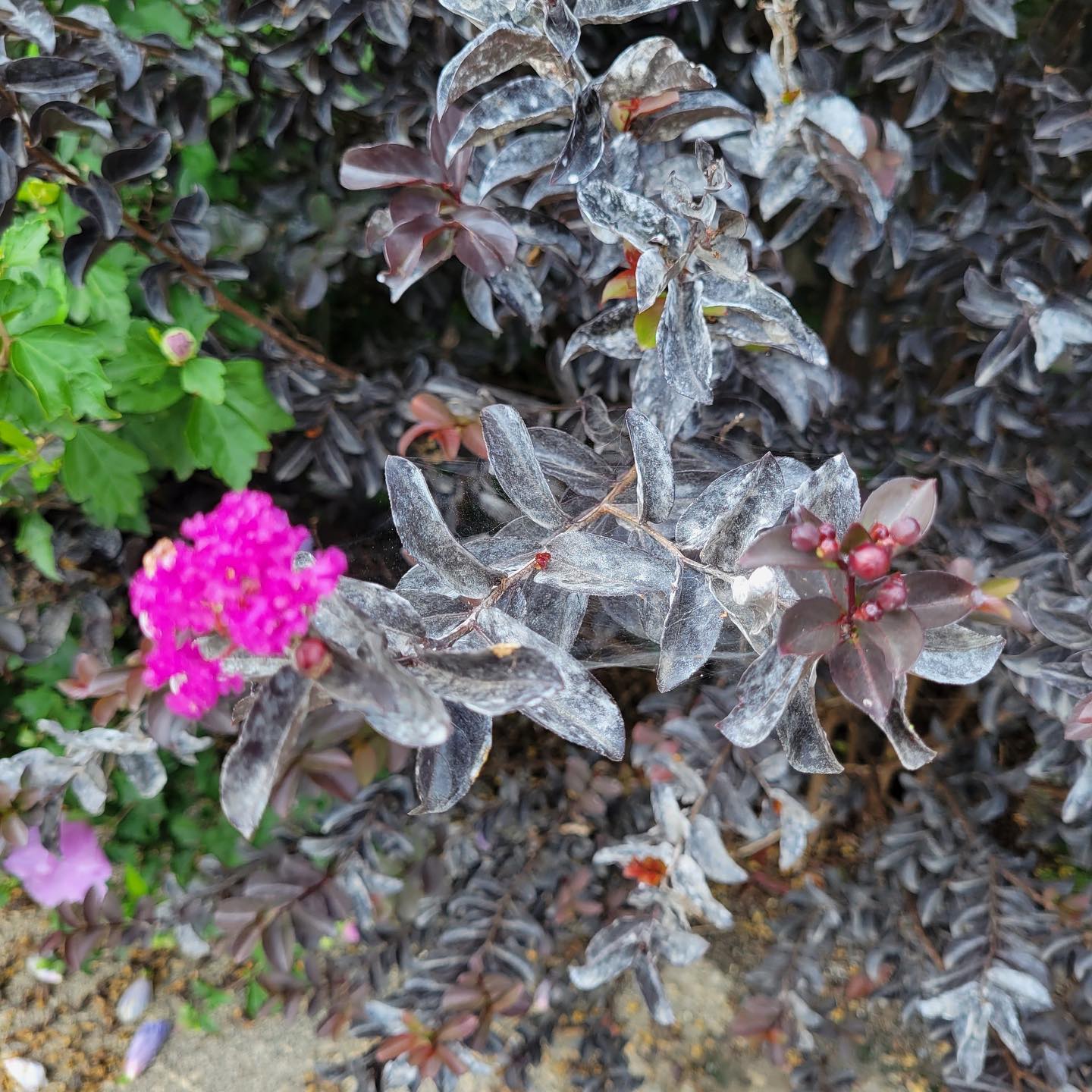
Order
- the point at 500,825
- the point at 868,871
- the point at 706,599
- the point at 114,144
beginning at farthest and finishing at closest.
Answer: the point at 868,871 < the point at 500,825 < the point at 114,144 < the point at 706,599

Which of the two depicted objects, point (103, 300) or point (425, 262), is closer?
point (425, 262)

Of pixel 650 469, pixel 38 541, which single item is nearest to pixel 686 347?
pixel 650 469

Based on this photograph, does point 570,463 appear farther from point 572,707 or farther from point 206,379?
point 206,379

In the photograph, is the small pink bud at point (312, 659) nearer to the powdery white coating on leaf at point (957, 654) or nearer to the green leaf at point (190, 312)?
the powdery white coating on leaf at point (957, 654)

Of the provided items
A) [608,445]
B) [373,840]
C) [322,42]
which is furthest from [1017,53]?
[373,840]

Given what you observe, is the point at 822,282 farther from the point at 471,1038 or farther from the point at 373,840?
the point at 471,1038

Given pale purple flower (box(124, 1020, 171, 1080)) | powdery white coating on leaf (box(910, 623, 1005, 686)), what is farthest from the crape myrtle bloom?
pale purple flower (box(124, 1020, 171, 1080))
